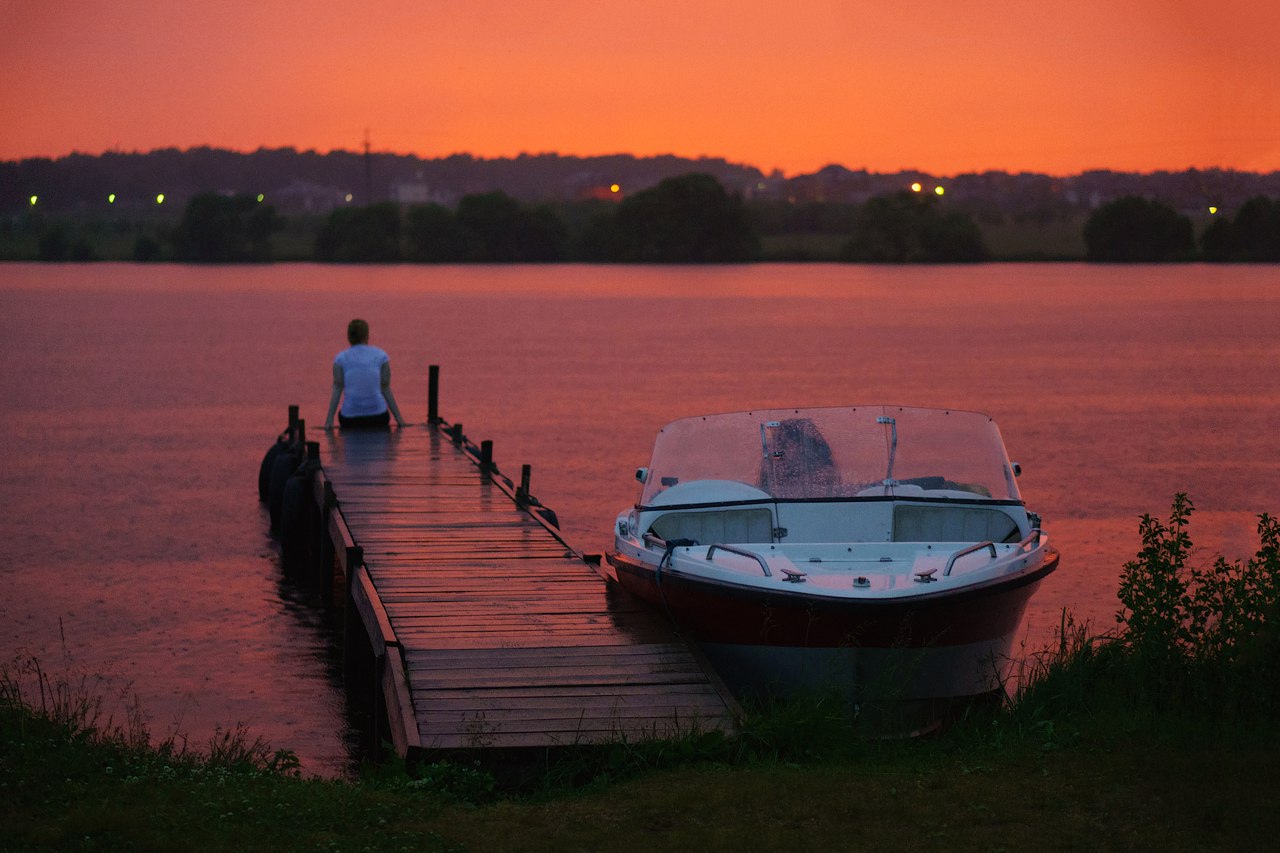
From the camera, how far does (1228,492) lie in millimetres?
27969

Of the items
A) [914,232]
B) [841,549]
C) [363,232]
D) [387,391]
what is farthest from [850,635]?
[363,232]

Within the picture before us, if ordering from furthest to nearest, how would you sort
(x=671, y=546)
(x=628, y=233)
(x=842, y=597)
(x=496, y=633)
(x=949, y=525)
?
(x=628, y=233) → (x=949, y=525) → (x=671, y=546) → (x=496, y=633) → (x=842, y=597)

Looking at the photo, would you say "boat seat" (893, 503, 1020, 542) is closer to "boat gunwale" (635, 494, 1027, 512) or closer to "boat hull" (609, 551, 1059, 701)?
"boat gunwale" (635, 494, 1027, 512)

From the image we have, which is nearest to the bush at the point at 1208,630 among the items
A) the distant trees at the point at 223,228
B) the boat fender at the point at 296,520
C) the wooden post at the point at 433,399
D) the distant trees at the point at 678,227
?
the boat fender at the point at 296,520

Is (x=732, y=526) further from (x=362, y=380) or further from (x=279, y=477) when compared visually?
(x=279, y=477)

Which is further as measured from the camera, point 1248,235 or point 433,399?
point 1248,235

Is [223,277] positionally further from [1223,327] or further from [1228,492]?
[1228,492]

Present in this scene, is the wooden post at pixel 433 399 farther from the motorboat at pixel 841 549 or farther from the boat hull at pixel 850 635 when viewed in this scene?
the boat hull at pixel 850 635

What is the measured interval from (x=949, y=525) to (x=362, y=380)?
38.0ft

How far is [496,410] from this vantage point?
41969mm

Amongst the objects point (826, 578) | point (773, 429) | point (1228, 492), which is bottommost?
point (1228, 492)

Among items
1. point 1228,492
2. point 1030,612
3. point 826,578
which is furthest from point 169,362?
point 826,578

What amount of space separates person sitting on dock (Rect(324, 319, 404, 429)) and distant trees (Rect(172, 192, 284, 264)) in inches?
6520

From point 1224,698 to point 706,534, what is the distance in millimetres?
4306
